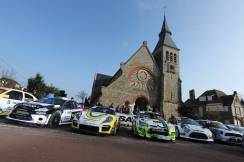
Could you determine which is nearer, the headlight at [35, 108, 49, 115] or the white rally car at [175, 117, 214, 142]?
the headlight at [35, 108, 49, 115]

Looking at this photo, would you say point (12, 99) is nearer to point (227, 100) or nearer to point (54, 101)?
point (54, 101)

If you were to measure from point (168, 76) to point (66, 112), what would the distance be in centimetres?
2696

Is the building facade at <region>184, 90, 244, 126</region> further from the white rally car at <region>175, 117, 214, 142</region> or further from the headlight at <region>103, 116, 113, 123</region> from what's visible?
the headlight at <region>103, 116, 113, 123</region>

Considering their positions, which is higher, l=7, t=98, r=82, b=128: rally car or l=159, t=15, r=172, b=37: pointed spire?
l=159, t=15, r=172, b=37: pointed spire

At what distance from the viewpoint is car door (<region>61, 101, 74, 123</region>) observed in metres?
11.0

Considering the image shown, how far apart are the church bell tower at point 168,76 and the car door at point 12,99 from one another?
24530 millimetres

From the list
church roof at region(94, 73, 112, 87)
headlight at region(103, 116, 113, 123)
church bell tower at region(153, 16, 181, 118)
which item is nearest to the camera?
headlight at region(103, 116, 113, 123)

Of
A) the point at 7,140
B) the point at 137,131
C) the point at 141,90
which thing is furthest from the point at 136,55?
the point at 7,140

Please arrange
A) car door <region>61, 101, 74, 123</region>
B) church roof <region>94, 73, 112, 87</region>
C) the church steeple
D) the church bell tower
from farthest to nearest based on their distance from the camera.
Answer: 1. church roof <region>94, 73, 112, 87</region>
2. the church steeple
3. the church bell tower
4. car door <region>61, 101, 74, 123</region>

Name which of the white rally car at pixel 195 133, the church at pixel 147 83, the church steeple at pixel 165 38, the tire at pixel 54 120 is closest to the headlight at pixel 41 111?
the tire at pixel 54 120

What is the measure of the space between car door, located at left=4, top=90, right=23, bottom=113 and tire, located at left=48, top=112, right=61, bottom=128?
3241 mm

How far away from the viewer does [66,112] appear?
11.4 metres

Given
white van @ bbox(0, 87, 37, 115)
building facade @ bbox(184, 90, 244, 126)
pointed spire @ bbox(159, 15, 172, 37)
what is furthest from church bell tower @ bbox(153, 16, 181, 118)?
white van @ bbox(0, 87, 37, 115)

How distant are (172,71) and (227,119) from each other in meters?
21.7
